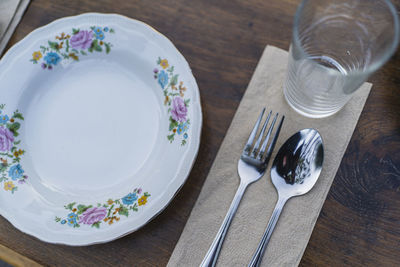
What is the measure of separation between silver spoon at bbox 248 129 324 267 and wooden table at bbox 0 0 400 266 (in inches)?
1.6

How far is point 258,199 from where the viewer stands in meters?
0.51

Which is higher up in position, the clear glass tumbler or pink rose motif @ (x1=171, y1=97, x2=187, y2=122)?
the clear glass tumbler

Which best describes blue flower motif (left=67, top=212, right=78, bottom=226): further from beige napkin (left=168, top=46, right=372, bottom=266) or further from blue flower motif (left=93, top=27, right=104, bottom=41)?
blue flower motif (left=93, top=27, right=104, bottom=41)

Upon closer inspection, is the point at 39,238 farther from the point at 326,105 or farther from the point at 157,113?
the point at 326,105

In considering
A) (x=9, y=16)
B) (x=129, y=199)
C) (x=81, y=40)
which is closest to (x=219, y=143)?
(x=129, y=199)

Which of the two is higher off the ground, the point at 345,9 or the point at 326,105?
the point at 345,9

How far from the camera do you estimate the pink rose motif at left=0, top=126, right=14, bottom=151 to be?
0.54 m

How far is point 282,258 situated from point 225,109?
0.73 feet

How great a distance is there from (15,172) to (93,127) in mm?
122

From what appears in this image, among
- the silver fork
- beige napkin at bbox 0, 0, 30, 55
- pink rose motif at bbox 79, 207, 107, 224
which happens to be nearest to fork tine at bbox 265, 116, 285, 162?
the silver fork

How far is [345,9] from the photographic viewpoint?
503mm

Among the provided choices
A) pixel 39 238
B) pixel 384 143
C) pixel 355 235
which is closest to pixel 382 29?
pixel 384 143

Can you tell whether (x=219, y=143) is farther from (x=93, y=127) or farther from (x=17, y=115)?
(x=17, y=115)

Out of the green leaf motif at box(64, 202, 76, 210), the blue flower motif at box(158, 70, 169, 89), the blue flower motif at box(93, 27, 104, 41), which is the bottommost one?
the green leaf motif at box(64, 202, 76, 210)
